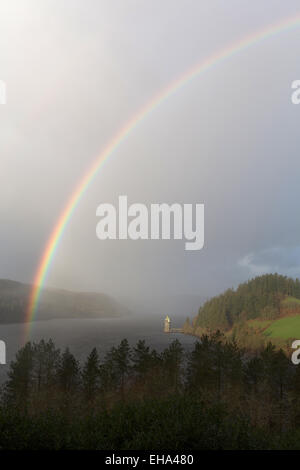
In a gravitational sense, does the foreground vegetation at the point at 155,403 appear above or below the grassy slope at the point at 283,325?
above

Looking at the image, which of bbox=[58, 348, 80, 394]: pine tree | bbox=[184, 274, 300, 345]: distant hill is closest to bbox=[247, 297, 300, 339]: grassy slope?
bbox=[184, 274, 300, 345]: distant hill

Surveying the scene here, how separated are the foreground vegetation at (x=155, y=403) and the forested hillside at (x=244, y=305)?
133 m

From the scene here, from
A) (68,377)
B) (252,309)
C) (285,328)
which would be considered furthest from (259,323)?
(68,377)

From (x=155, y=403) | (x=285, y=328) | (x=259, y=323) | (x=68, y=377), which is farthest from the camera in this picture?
(x=259, y=323)

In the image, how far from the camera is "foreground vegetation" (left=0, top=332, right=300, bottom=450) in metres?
11.5

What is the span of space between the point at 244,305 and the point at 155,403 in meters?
182

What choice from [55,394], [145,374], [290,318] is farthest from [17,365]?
[290,318]

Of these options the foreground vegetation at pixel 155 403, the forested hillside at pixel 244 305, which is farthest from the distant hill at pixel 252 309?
the foreground vegetation at pixel 155 403

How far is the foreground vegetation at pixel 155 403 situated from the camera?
11.5 meters

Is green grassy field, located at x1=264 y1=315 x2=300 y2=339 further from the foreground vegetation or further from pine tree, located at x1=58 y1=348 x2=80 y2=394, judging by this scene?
pine tree, located at x1=58 y1=348 x2=80 y2=394

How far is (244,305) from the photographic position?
185250 millimetres

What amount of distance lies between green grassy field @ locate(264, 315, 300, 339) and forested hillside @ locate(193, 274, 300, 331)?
1429 centimetres

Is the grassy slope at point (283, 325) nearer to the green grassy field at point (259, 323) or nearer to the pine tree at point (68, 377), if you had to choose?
the green grassy field at point (259, 323)

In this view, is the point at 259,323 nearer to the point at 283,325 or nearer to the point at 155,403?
the point at 283,325
